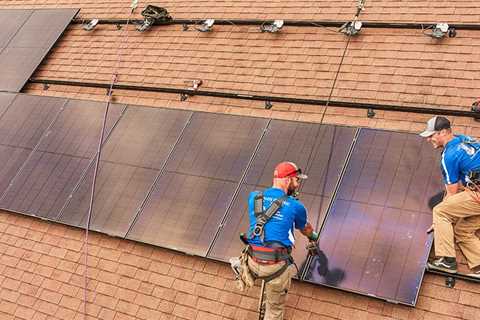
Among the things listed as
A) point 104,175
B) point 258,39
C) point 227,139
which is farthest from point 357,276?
point 258,39

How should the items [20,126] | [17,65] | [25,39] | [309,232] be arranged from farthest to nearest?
[25,39] < [17,65] < [20,126] < [309,232]

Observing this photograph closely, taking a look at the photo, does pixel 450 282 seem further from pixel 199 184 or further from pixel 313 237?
pixel 199 184

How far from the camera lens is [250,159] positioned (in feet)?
24.9

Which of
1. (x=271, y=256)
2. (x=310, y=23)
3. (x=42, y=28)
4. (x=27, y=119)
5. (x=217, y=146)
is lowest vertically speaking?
(x=271, y=256)

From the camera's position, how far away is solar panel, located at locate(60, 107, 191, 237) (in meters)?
7.97

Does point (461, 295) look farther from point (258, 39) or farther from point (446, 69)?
point (258, 39)

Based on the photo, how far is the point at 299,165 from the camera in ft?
23.7

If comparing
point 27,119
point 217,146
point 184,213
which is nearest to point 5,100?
point 27,119

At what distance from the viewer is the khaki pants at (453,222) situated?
5.79 meters

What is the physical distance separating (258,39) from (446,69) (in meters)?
3.88

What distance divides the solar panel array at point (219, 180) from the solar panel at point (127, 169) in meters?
0.02

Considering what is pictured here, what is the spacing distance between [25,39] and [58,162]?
16.2ft

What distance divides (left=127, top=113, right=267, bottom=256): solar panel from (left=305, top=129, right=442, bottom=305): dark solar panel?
171 cm

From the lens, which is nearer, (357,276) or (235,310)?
(357,276)
